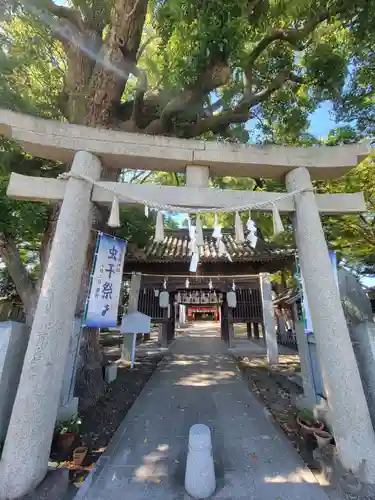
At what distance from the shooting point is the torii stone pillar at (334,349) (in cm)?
317

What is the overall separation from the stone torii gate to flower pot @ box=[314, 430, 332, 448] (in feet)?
2.11

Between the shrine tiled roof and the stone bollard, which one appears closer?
the stone bollard

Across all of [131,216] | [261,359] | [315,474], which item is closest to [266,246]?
[261,359]

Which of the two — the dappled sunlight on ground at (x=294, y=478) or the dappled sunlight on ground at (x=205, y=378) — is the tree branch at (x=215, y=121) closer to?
the dappled sunlight on ground at (x=294, y=478)

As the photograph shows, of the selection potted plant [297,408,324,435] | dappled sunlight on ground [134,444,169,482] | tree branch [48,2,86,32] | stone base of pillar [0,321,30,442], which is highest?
tree branch [48,2,86,32]

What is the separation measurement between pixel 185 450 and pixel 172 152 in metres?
4.96

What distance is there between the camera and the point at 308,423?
4.33 meters

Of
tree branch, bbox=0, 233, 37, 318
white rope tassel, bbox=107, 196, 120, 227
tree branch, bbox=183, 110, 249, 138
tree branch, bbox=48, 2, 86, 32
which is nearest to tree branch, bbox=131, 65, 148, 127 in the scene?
tree branch, bbox=183, 110, 249, 138

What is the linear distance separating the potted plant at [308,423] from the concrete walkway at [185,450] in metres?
0.38

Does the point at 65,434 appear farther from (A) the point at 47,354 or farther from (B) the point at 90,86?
(B) the point at 90,86

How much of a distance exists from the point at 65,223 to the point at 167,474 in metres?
3.80

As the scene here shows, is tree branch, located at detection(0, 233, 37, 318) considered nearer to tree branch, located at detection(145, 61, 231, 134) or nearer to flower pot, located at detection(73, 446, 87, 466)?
flower pot, located at detection(73, 446, 87, 466)

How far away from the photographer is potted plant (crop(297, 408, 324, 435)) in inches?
163

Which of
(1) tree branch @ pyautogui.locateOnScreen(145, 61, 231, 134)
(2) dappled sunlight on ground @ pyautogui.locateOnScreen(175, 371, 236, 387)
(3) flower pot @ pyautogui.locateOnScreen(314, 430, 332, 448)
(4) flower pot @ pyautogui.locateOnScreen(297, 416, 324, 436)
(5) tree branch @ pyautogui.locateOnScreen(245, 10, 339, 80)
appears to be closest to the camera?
(3) flower pot @ pyautogui.locateOnScreen(314, 430, 332, 448)
